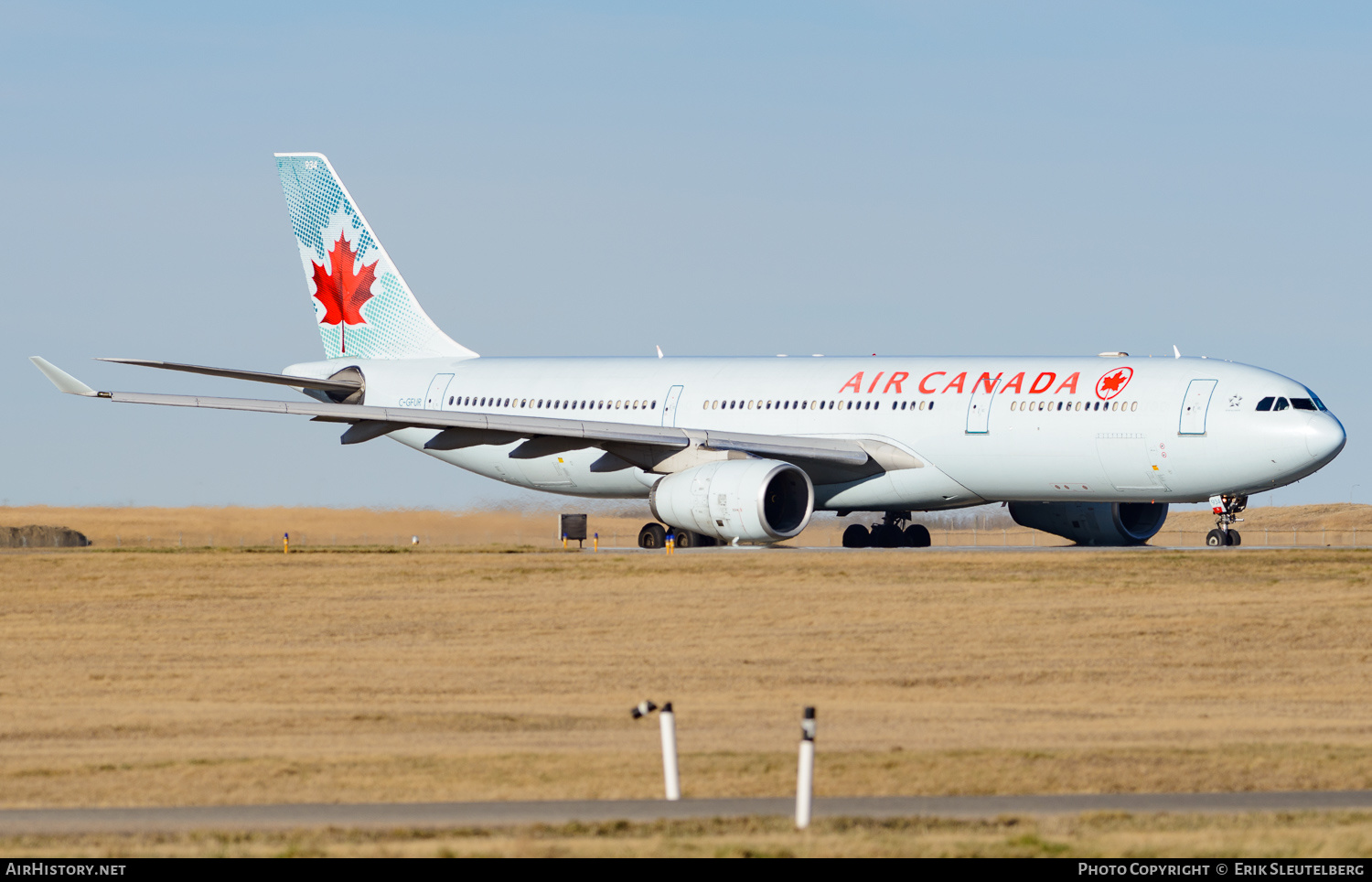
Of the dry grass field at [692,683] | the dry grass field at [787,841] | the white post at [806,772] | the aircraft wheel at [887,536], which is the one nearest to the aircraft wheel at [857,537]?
the aircraft wheel at [887,536]

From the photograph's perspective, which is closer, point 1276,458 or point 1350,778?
point 1350,778

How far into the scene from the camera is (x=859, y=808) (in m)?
13.6

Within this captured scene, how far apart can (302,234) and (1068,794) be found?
1561 inches

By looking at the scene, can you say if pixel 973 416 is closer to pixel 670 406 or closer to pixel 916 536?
pixel 916 536

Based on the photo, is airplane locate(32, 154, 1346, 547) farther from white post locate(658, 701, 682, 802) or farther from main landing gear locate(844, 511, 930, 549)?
white post locate(658, 701, 682, 802)

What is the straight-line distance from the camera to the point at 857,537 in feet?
144

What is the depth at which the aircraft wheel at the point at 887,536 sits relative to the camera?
142 feet

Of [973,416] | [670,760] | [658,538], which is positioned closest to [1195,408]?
[973,416]

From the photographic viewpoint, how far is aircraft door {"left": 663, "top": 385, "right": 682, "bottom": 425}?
142ft

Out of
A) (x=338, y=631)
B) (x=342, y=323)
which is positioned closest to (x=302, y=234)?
(x=342, y=323)

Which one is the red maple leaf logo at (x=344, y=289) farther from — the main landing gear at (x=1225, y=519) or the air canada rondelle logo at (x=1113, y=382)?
the main landing gear at (x=1225, y=519)

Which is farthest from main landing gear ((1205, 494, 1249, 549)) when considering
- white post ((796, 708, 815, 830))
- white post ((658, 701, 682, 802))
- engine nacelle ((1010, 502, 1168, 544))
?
white post ((796, 708, 815, 830))

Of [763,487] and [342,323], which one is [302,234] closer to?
[342,323]

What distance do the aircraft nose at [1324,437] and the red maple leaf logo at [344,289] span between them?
25.4 metres
